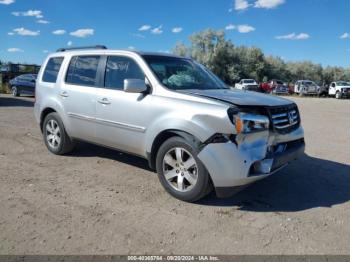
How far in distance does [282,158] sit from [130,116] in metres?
2.08

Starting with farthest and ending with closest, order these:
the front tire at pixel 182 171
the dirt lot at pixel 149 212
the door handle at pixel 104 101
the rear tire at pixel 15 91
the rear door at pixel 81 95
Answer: the rear tire at pixel 15 91, the rear door at pixel 81 95, the door handle at pixel 104 101, the front tire at pixel 182 171, the dirt lot at pixel 149 212

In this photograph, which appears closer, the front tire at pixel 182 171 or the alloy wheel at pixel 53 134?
the front tire at pixel 182 171

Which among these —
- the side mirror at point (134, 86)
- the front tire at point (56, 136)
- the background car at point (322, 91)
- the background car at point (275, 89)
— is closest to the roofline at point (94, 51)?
the side mirror at point (134, 86)

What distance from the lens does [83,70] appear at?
5711 mm

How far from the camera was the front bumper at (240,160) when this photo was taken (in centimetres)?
384

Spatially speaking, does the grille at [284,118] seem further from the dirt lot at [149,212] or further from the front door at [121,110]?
the front door at [121,110]

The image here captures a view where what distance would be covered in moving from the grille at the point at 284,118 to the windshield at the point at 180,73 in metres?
1.19

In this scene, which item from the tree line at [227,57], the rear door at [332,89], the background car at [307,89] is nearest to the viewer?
the rear door at [332,89]

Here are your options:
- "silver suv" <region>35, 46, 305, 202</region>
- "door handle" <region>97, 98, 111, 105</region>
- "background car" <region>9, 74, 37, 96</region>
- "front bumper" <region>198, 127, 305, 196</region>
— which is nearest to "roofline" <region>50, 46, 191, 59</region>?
"silver suv" <region>35, 46, 305, 202</region>

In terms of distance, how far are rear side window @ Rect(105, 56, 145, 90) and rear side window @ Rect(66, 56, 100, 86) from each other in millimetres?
304

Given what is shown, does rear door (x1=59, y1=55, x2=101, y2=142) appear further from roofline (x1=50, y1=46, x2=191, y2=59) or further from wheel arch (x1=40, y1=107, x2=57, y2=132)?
wheel arch (x1=40, y1=107, x2=57, y2=132)

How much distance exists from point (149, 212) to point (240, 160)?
120 centimetres

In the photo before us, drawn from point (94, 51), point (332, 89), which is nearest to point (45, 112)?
point (94, 51)

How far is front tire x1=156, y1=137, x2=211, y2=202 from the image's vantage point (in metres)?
4.06
